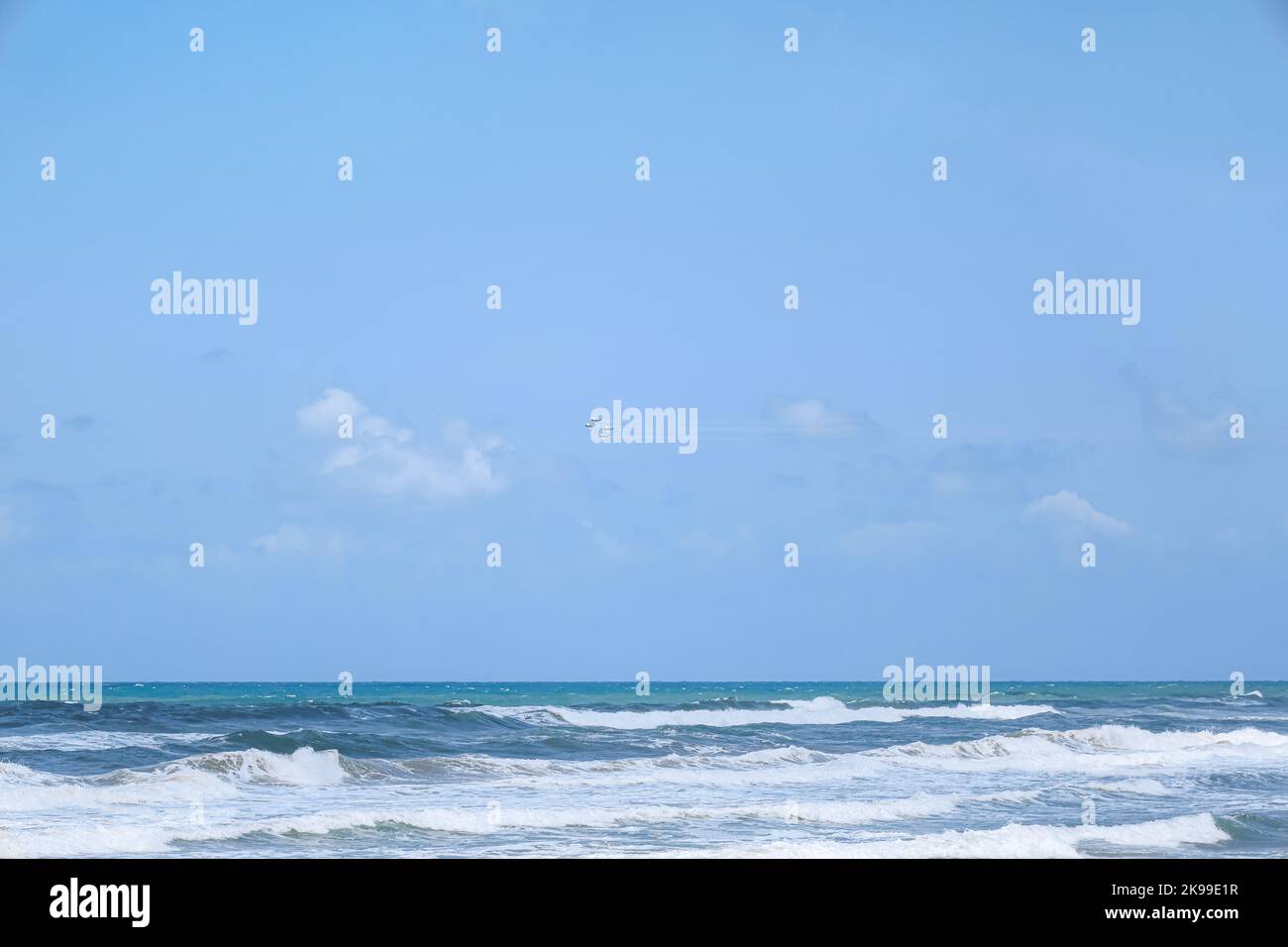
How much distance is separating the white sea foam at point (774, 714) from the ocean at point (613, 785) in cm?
24

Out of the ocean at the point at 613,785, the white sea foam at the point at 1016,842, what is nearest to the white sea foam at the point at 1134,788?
the ocean at the point at 613,785

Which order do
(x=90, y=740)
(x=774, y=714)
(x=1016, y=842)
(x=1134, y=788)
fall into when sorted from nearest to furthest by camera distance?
(x=1016, y=842) → (x=1134, y=788) → (x=90, y=740) → (x=774, y=714)

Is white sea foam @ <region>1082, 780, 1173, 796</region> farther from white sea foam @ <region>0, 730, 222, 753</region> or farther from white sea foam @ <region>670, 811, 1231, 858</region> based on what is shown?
white sea foam @ <region>0, 730, 222, 753</region>

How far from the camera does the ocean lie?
1143 cm

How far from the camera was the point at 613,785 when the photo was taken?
15617mm

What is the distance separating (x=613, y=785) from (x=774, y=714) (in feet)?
41.0

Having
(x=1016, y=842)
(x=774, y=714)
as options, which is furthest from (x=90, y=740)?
(x=774, y=714)

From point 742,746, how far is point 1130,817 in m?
7.55

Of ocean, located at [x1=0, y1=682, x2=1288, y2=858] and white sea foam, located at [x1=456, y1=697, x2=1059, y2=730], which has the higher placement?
ocean, located at [x1=0, y1=682, x2=1288, y2=858]

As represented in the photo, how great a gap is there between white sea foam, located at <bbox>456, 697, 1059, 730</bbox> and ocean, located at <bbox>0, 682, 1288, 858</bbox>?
238 millimetres

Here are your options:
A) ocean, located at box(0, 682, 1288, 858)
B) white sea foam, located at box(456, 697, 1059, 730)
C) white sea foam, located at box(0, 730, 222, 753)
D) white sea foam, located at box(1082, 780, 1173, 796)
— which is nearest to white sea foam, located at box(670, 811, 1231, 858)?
ocean, located at box(0, 682, 1288, 858)

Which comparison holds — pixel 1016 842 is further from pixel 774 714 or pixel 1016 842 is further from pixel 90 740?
pixel 774 714
